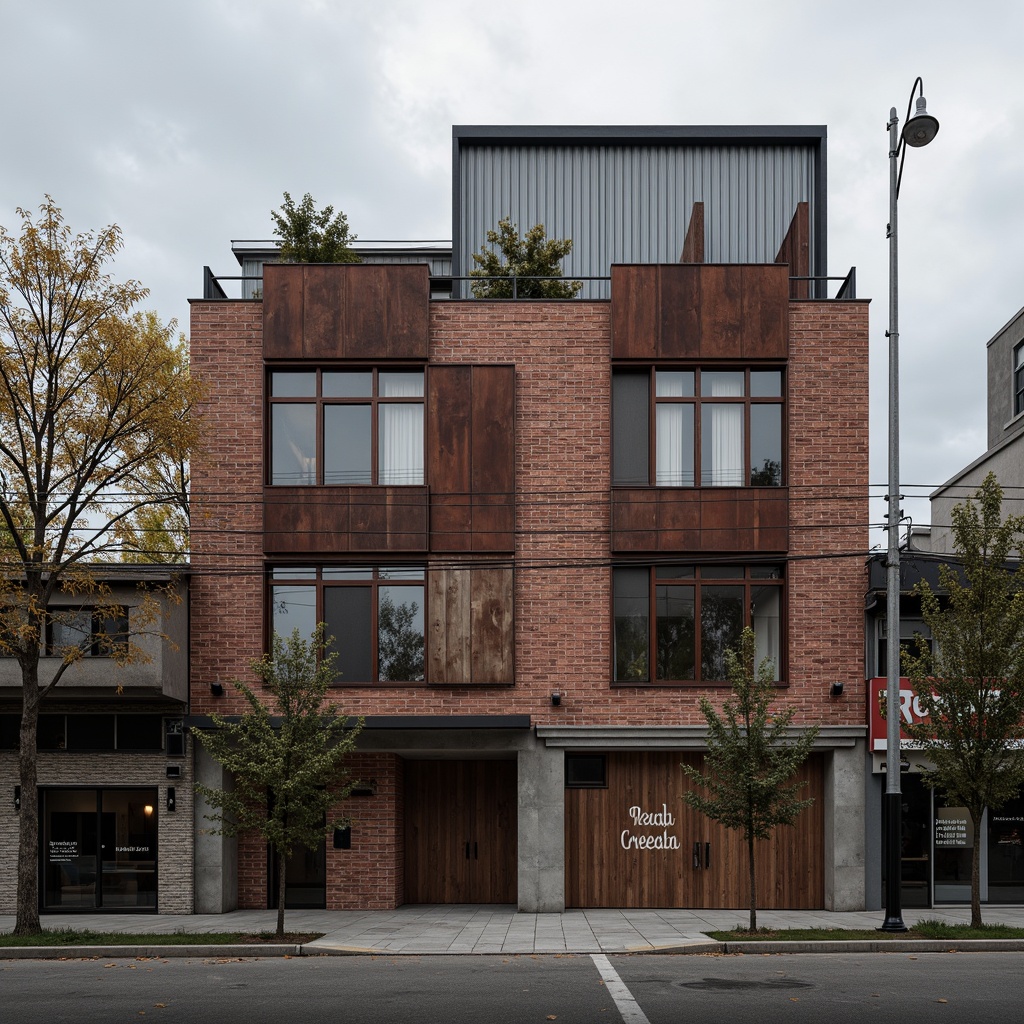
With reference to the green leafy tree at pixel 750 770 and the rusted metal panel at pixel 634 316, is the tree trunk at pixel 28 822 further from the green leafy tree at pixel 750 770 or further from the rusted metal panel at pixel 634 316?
the rusted metal panel at pixel 634 316

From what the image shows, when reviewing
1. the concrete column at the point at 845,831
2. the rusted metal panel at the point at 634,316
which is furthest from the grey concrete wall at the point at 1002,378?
the rusted metal panel at the point at 634,316

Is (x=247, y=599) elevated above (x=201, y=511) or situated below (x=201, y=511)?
below

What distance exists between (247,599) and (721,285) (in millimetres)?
10629

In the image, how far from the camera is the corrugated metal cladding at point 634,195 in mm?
28016

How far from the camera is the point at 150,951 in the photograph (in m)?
Result: 16.1

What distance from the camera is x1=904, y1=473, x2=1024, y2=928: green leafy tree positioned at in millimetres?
17109

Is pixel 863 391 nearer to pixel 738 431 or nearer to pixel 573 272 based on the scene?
pixel 738 431

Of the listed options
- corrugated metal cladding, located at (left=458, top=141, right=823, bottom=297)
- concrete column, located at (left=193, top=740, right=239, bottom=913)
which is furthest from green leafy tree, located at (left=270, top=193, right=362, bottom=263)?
concrete column, located at (left=193, top=740, right=239, bottom=913)

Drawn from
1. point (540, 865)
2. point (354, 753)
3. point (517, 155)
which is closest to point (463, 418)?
point (354, 753)

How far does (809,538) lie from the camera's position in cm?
2125

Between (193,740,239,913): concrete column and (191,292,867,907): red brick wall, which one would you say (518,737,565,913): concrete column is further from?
(193,740,239,913): concrete column

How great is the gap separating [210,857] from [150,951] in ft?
14.9

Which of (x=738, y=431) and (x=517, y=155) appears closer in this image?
(x=738, y=431)

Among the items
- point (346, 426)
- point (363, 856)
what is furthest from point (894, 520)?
point (363, 856)
